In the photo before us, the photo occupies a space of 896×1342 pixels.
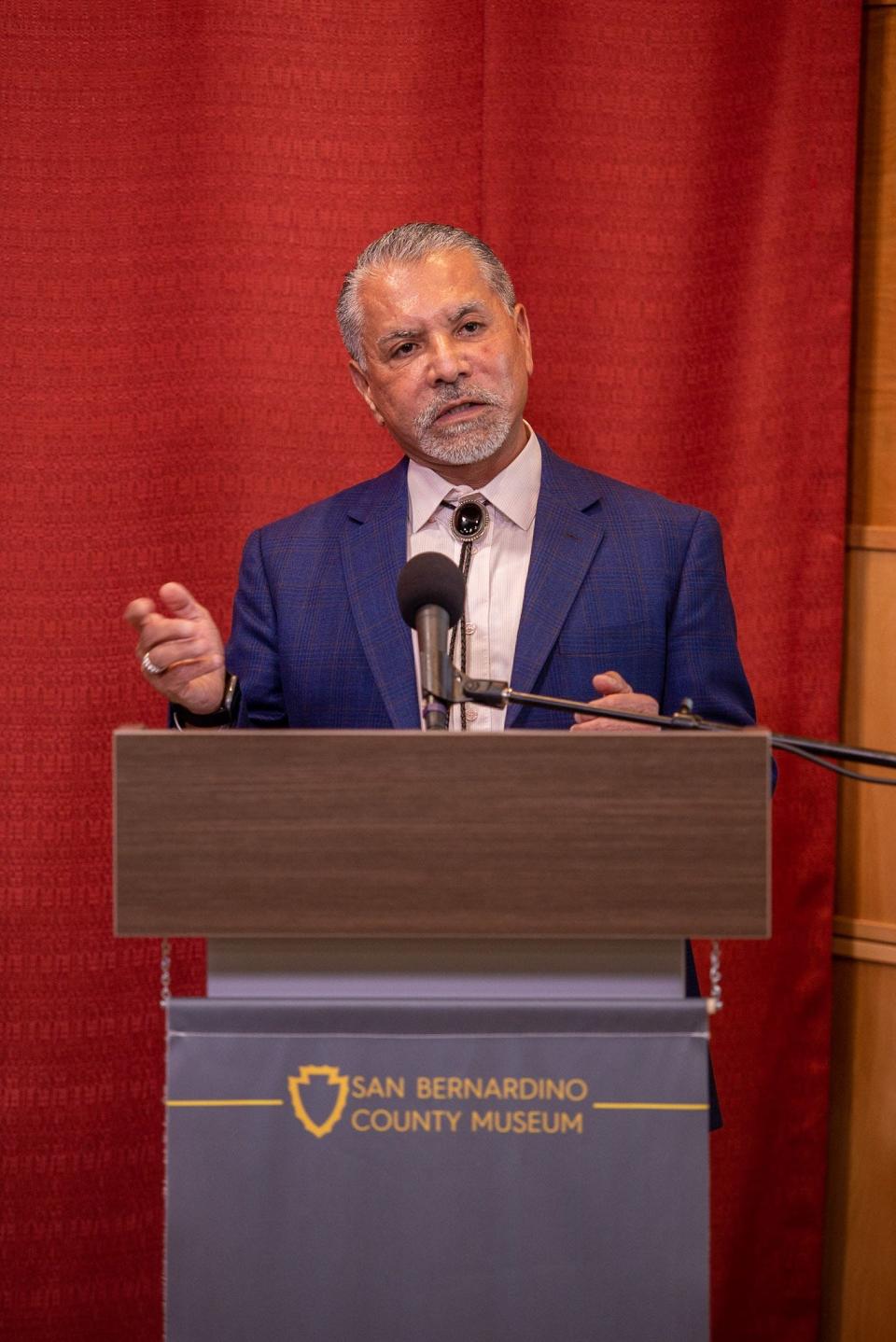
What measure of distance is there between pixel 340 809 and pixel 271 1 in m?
1.80

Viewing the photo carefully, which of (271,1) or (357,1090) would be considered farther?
(271,1)

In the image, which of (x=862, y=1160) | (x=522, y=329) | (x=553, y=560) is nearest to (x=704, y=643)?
(x=553, y=560)

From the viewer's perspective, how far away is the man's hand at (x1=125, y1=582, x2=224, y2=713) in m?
1.34

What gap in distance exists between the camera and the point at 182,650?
1.40 metres

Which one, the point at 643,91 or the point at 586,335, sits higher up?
the point at 643,91

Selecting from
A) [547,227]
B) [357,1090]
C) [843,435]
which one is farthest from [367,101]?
[357,1090]

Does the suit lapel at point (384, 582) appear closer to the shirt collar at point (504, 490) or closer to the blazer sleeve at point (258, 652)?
the shirt collar at point (504, 490)

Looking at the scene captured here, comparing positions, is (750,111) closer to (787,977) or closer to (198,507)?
(198,507)

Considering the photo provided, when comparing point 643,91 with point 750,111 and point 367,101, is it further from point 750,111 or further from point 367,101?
point 367,101

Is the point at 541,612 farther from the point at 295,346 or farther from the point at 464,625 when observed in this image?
the point at 295,346

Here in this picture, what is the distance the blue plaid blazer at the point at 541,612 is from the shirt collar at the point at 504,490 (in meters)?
0.02

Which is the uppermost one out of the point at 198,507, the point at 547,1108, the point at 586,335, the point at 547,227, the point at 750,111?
the point at 750,111

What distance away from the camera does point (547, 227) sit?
8.11 ft

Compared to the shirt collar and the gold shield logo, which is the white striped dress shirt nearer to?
the shirt collar
